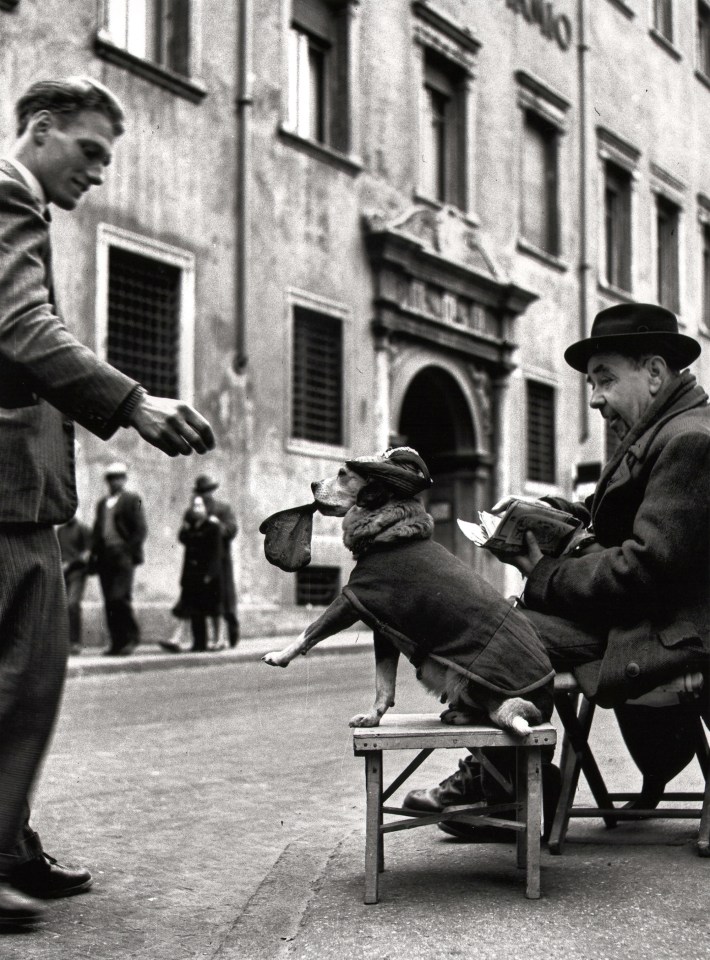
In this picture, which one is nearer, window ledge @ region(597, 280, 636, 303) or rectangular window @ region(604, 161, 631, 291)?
window ledge @ region(597, 280, 636, 303)

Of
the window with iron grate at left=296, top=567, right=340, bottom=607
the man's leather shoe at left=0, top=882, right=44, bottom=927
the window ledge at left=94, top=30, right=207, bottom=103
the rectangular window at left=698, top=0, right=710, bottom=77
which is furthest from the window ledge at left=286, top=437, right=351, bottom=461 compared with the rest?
the rectangular window at left=698, top=0, right=710, bottom=77

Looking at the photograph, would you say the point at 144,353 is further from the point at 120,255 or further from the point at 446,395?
the point at 446,395

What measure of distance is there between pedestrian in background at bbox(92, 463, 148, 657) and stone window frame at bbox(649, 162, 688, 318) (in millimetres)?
15660

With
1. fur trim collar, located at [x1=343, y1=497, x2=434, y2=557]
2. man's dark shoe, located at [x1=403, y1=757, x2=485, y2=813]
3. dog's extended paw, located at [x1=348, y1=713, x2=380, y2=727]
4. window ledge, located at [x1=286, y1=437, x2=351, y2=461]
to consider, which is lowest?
man's dark shoe, located at [x1=403, y1=757, x2=485, y2=813]

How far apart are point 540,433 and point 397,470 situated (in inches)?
716

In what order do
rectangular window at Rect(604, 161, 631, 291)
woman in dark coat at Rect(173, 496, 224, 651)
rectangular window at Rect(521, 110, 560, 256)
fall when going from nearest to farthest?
woman in dark coat at Rect(173, 496, 224, 651) < rectangular window at Rect(521, 110, 560, 256) < rectangular window at Rect(604, 161, 631, 291)

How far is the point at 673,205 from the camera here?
26.3m

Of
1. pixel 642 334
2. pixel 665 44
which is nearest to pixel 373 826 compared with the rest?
pixel 642 334

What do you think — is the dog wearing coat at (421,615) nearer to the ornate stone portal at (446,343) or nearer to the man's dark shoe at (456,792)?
the man's dark shoe at (456,792)

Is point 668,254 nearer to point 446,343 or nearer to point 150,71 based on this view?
point 446,343

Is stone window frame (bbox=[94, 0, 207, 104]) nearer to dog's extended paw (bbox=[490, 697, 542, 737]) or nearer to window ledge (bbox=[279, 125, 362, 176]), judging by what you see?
window ledge (bbox=[279, 125, 362, 176])

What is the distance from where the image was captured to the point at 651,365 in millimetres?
4223

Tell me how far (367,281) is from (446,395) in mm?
2851

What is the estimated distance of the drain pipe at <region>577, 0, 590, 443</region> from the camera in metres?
22.6
